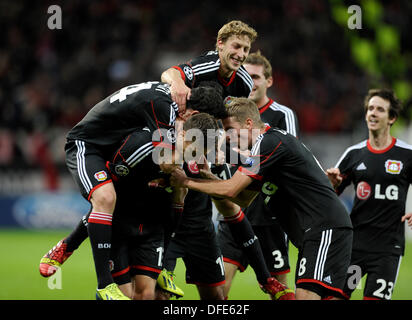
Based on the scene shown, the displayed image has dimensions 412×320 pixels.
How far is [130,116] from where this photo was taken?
225 inches

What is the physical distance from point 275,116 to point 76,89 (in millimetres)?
11888

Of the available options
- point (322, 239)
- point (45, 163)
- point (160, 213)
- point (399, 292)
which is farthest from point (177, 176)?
point (45, 163)

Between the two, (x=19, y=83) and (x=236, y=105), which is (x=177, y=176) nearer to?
(x=236, y=105)

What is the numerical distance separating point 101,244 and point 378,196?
3.19m

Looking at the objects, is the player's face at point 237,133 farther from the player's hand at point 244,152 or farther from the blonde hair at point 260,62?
the blonde hair at point 260,62

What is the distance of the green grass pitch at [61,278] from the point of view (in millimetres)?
8602

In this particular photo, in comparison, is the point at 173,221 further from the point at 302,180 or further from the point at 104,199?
the point at 302,180

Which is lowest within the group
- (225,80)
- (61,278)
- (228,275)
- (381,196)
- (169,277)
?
(61,278)

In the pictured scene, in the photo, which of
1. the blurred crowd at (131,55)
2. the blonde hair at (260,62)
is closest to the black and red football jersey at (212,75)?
the blonde hair at (260,62)

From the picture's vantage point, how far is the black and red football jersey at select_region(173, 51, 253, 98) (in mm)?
6552

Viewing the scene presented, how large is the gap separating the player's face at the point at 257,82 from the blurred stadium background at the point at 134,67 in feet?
23.1

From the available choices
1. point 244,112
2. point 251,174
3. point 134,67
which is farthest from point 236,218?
point 134,67

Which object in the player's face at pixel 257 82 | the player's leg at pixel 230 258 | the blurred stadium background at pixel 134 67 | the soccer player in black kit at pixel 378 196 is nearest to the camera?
the soccer player in black kit at pixel 378 196

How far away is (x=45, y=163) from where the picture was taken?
16078 mm
